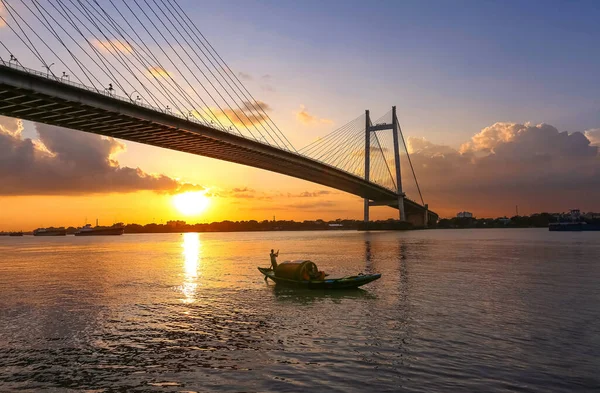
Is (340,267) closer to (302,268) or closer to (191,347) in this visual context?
(302,268)

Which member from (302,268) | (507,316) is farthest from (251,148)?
(507,316)

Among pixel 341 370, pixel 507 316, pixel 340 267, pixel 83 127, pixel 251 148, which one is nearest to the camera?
pixel 341 370

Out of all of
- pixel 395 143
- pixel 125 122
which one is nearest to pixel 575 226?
pixel 395 143

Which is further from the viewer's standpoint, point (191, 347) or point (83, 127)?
point (83, 127)

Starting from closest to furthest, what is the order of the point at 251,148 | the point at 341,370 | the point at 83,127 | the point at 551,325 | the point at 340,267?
1. the point at 341,370
2. the point at 551,325
3. the point at 340,267
4. the point at 83,127
5. the point at 251,148

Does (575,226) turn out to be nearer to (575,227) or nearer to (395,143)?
(575,227)

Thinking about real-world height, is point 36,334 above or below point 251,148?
below

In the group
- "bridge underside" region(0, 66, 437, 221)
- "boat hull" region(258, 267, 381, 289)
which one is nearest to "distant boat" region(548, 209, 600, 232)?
"bridge underside" region(0, 66, 437, 221)
